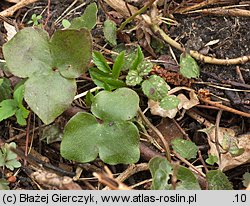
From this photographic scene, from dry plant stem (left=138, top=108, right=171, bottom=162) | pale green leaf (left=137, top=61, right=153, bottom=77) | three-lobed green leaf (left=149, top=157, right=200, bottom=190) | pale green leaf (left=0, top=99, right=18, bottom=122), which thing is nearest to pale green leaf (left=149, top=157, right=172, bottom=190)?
three-lobed green leaf (left=149, top=157, right=200, bottom=190)

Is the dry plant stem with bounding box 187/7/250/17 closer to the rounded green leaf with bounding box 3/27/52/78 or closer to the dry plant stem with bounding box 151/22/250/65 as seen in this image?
the dry plant stem with bounding box 151/22/250/65

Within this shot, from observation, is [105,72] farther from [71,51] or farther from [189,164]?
[189,164]

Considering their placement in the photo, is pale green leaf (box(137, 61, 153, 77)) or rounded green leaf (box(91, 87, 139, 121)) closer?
rounded green leaf (box(91, 87, 139, 121))

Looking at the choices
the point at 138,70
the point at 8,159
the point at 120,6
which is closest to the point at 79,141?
the point at 8,159

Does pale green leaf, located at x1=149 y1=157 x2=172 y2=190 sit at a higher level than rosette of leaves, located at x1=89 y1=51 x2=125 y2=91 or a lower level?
lower

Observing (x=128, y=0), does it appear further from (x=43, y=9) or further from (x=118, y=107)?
(x=118, y=107)
